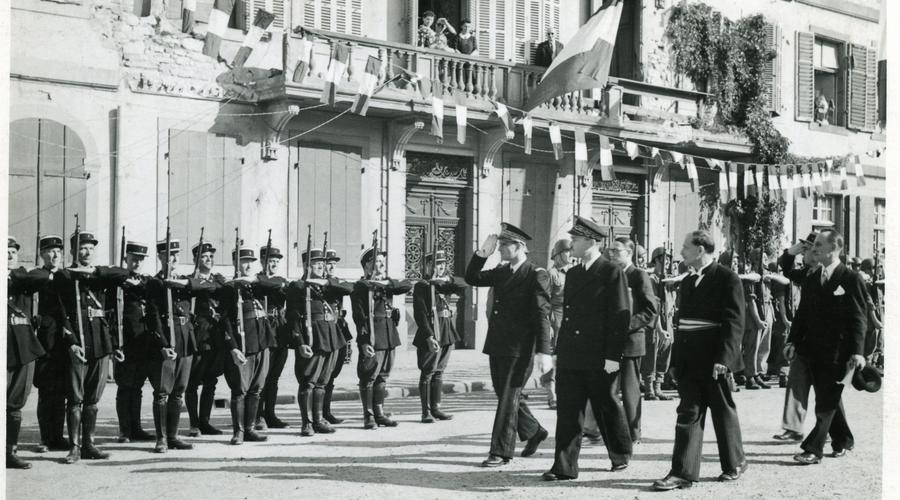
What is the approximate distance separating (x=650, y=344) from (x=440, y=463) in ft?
16.3

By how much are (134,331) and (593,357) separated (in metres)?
3.94

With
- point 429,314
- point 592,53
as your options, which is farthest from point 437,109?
point 429,314

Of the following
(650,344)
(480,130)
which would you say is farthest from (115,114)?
(650,344)

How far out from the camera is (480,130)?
750 inches

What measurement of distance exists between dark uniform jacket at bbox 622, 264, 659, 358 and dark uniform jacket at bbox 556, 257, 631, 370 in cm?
90

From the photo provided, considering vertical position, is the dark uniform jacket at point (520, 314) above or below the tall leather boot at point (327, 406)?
above

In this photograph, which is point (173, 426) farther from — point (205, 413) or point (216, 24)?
point (216, 24)

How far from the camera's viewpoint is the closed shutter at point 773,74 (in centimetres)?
2322

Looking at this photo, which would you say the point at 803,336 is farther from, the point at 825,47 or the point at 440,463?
the point at 825,47

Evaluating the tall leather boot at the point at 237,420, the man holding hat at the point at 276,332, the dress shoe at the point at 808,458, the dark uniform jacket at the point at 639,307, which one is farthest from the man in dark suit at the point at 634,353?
the tall leather boot at the point at 237,420

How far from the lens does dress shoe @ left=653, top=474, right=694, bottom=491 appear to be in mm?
7328

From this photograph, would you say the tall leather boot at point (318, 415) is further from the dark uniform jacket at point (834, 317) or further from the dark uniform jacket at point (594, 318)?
the dark uniform jacket at point (834, 317)

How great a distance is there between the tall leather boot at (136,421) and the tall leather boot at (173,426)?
1.42ft

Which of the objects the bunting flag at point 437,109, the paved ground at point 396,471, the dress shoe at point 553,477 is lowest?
the paved ground at point 396,471
